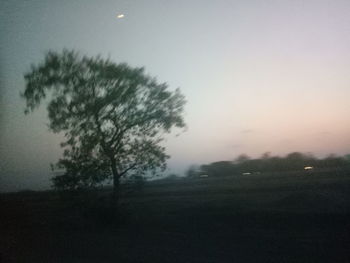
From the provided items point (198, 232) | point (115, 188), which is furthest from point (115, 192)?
point (198, 232)

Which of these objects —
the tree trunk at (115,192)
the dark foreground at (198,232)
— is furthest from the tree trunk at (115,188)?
the dark foreground at (198,232)

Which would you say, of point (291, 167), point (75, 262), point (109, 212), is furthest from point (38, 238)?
point (291, 167)

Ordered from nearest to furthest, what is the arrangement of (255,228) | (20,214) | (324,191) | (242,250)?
(242,250) < (255,228) < (324,191) < (20,214)

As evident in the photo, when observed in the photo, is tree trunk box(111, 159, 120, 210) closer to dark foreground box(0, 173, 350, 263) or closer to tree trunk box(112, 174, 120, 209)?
tree trunk box(112, 174, 120, 209)

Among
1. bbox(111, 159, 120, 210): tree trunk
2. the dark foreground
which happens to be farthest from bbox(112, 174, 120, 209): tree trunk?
the dark foreground

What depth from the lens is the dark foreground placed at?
15.8 meters

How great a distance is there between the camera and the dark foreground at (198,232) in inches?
621

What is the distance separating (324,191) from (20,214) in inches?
867

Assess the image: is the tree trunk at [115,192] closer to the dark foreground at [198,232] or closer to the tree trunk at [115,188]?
the tree trunk at [115,188]

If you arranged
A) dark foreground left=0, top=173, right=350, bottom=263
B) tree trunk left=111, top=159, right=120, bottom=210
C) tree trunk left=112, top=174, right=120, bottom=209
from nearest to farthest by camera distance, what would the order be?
dark foreground left=0, top=173, right=350, bottom=263
tree trunk left=111, top=159, right=120, bottom=210
tree trunk left=112, top=174, right=120, bottom=209

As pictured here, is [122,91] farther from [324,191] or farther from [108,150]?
[324,191]

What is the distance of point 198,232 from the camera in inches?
846

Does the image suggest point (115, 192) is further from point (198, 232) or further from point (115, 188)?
point (198, 232)

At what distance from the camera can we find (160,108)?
2812 cm
